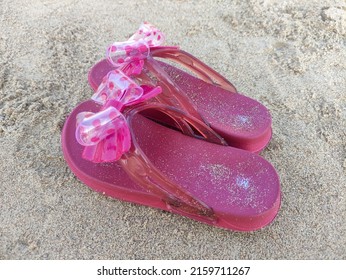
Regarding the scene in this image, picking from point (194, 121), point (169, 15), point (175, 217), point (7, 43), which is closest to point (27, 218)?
point (175, 217)

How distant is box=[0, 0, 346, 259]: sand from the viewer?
999 millimetres

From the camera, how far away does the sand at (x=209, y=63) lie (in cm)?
100

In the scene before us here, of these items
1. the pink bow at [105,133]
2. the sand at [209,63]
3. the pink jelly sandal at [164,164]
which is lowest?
the sand at [209,63]

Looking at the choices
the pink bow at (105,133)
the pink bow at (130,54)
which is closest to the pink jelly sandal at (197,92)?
the pink bow at (130,54)

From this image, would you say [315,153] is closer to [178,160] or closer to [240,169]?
[240,169]

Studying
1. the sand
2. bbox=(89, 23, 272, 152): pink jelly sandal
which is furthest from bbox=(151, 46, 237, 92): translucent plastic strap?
the sand

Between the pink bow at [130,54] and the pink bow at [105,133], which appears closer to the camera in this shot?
the pink bow at [105,133]

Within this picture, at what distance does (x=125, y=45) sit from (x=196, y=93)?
0.21m

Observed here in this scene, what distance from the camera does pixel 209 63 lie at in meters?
1.43

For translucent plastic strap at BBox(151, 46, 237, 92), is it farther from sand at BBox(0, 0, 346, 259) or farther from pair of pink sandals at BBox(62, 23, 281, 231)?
sand at BBox(0, 0, 346, 259)

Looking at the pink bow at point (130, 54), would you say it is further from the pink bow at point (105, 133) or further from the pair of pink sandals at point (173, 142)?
the pink bow at point (105, 133)

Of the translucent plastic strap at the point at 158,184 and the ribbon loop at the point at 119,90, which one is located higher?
the ribbon loop at the point at 119,90

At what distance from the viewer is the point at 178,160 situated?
1.07 meters

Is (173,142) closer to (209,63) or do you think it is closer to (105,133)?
(105,133)
